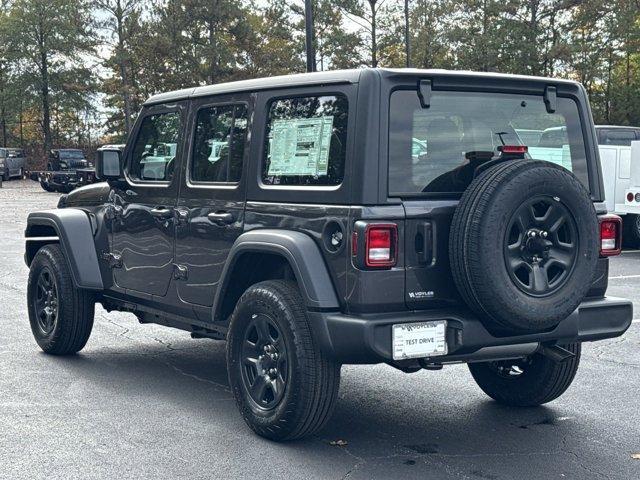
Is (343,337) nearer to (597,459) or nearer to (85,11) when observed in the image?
(597,459)

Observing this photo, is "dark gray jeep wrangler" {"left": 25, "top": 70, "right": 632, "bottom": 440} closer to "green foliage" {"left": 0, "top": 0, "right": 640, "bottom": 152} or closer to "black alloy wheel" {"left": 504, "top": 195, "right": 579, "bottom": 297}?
"black alloy wheel" {"left": 504, "top": 195, "right": 579, "bottom": 297}

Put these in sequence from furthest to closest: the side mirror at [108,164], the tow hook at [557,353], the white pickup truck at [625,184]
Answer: the white pickup truck at [625,184] < the side mirror at [108,164] < the tow hook at [557,353]

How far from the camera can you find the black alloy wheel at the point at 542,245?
470cm

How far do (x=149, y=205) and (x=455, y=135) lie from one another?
7.78 feet

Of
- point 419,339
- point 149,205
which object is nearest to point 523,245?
point 419,339

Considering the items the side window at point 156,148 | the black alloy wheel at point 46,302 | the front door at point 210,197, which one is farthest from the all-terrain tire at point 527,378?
the black alloy wheel at point 46,302

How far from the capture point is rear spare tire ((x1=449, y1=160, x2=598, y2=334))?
4.60m

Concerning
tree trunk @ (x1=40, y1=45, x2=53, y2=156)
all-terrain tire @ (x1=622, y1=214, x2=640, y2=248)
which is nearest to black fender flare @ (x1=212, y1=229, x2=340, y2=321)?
all-terrain tire @ (x1=622, y1=214, x2=640, y2=248)

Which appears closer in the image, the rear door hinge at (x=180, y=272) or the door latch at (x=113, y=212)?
the rear door hinge at (x=180, y=272)

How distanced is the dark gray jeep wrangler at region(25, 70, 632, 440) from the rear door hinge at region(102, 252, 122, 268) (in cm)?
91

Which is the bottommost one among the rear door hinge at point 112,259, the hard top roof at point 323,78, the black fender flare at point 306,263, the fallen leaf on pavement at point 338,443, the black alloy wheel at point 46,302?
the fallen leaf on pavement at point 338,443

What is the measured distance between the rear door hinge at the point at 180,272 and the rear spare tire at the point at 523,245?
198cm

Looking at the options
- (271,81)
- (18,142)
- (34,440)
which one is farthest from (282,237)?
(18,142)

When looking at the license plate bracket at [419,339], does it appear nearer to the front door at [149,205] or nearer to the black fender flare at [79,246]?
the front door at [149,205]
